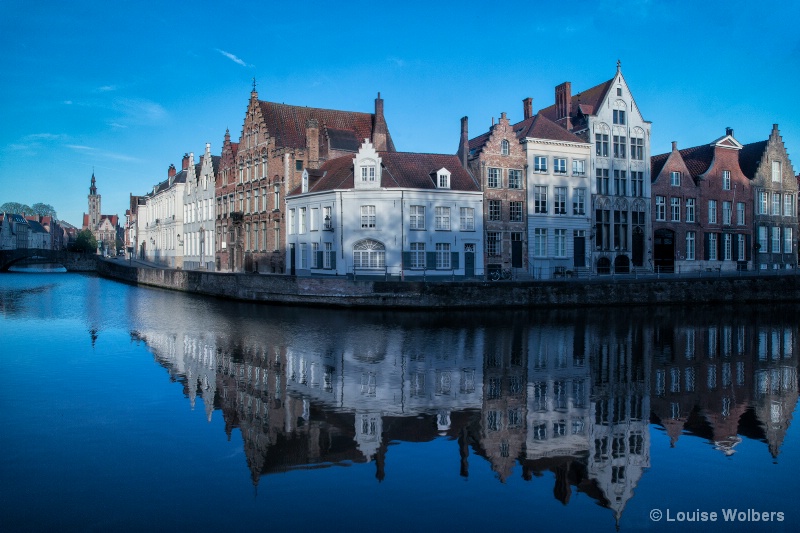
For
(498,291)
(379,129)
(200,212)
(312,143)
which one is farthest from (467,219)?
(200,212)

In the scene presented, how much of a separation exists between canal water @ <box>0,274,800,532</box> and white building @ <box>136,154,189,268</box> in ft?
155

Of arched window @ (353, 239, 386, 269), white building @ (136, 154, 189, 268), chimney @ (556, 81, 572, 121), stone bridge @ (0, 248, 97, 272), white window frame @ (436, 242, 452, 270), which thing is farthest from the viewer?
stone bridge @ (0, 248, 97, 272)

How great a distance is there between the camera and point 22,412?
11797 millimetres

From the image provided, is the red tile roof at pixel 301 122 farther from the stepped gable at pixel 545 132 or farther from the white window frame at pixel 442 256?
the white window frame at pixel 442 256

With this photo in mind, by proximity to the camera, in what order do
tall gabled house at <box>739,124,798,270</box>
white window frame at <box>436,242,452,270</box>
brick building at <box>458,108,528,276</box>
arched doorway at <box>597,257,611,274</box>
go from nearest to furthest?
white window frame at <box>436,242,452,270</box>
brick building at <box>458,108,528,276</box>
arched doorway at <box>597,257,611,274</box>
tall gabled house at <box>739,124,798,270</box>

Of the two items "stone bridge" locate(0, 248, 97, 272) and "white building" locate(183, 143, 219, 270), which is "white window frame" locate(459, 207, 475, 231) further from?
"stone bridge" locate(0, 248, 97, 272)

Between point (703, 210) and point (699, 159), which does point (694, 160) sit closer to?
point (699, 159)

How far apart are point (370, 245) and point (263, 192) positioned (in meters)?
13.9

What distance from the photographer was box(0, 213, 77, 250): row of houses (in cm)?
13400

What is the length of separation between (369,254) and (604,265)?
1738 centimetres

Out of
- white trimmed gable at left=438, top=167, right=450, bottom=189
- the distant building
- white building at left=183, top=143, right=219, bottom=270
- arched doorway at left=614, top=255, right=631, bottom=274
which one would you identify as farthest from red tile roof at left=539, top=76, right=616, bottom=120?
the distant building

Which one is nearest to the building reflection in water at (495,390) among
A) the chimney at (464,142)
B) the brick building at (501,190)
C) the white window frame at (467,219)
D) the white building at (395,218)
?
the white building at (395,218)

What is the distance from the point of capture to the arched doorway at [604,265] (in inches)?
1690

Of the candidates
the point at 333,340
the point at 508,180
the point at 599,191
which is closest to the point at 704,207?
the point at 599,191
